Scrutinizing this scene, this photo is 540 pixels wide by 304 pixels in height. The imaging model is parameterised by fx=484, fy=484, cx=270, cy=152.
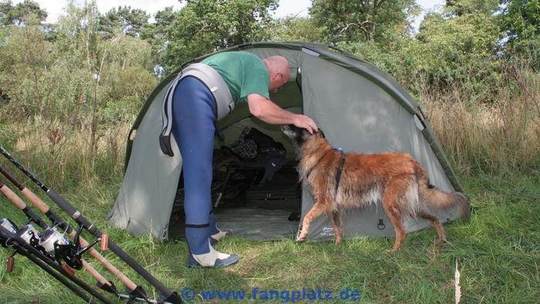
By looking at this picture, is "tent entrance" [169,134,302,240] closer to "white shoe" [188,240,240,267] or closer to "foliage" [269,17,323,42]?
"white shoe" [188,240,240,267]

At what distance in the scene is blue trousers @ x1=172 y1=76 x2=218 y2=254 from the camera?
3422 mm

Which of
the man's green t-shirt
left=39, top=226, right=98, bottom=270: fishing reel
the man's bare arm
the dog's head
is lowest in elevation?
left=39, top=226, right=98, bottom=270: fishing reel

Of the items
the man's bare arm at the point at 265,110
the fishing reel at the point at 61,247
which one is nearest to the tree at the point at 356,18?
the man's bare arm at the point at 265,110

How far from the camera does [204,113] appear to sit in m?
3.42

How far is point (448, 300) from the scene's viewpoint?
293cm

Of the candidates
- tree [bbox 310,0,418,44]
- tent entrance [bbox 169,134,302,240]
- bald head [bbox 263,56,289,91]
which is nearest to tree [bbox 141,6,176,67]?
tree [bbox 310,0,418,44]

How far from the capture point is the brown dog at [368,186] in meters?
3.94

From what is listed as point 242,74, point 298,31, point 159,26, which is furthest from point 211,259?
point 159,26

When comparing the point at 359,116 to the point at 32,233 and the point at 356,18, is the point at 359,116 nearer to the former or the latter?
the point at 32,233

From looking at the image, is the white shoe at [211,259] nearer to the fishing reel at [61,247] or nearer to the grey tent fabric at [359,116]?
the grey tent fabric at [359,116]

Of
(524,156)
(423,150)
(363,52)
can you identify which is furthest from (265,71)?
(363,52)

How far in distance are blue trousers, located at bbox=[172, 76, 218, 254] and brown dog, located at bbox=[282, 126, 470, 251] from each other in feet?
3.51

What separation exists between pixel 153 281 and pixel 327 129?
7.52 ft

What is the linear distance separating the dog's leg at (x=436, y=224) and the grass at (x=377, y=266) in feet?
0.32
